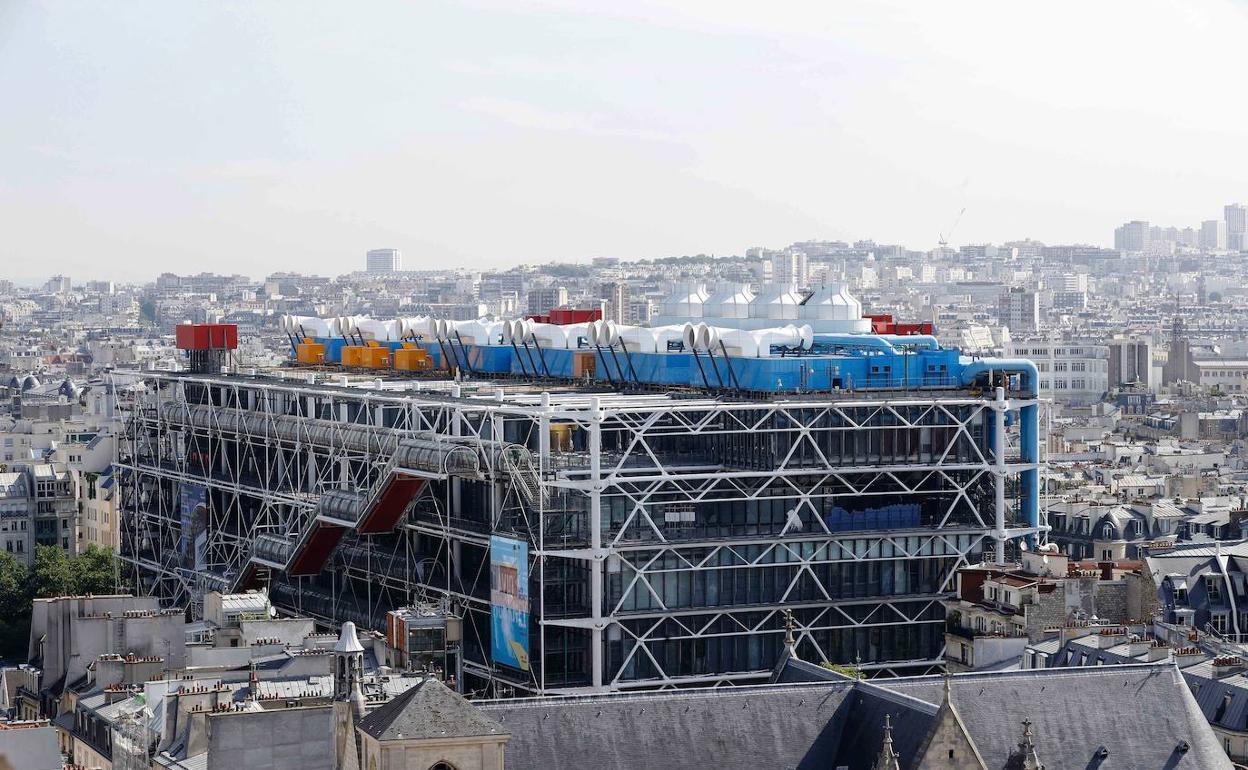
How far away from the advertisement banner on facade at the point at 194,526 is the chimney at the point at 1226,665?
51.8m

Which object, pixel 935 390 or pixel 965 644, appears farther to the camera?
pixel 935 390

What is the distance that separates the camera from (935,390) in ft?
299

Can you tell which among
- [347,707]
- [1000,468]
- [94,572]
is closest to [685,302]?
[94,572]

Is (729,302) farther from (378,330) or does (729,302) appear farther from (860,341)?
(860,341)

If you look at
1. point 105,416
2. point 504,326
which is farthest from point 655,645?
point 105,416

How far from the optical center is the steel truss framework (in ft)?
277

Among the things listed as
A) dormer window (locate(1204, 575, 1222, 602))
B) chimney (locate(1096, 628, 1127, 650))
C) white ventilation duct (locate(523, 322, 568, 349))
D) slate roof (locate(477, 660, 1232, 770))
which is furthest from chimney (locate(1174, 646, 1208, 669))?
white ventilation duct (locate(523, 322, 568, 349))

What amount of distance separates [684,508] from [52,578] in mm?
35051

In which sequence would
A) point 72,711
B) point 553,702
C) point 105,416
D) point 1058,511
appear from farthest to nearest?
1. point 105,416
2. point 1058,511
3. point 72,711
4. point 553,702

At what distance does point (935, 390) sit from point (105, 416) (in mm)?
100925

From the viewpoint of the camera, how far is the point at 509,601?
85.4 meters

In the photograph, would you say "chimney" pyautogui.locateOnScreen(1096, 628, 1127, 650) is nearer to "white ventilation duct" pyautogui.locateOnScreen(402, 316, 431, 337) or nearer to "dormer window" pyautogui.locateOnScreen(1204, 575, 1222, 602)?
"dormer window" pyautogui.locateOnScreen(1204, 575, 1222, 602)

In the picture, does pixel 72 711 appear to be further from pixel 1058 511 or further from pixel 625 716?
pixel 1058 511

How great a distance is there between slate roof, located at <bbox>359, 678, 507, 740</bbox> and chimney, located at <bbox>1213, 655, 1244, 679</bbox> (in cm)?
2720
